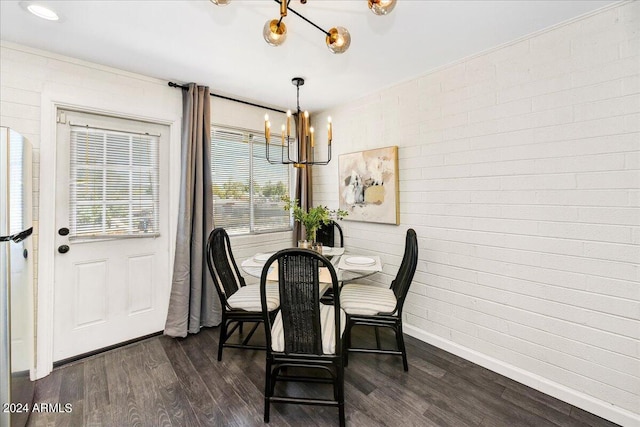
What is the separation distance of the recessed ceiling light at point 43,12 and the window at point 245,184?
1472 mm

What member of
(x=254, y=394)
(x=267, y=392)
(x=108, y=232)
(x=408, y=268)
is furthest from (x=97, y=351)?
(x=408, y=268)

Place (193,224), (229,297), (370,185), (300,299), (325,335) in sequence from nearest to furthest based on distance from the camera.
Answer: (300,299) < (325,335) < (229,297) < (193,224) < (370,185)

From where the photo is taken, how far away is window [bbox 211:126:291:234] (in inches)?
126

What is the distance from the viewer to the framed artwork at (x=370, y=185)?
9.42ft

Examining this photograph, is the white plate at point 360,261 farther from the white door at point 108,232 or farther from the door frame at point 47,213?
the door frame at point 47,213

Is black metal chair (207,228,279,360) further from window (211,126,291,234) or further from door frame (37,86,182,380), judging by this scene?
door frame (37,86,182,380)

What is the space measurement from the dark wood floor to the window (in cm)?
148

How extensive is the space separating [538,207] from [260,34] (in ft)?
7.73

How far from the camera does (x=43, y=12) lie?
1.76 metres

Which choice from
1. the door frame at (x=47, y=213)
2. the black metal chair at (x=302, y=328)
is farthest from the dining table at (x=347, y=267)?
the door frame at (x=47, y=213)

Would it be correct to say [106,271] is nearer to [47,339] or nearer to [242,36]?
[47,339]

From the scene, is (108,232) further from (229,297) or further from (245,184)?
(245,184)

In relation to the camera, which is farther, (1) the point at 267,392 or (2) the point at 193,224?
(2) the point at 193,224

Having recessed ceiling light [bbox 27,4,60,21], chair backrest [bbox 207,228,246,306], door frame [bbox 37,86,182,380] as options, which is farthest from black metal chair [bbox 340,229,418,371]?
recessed ceiling light [bbox 27,4,60,21]
